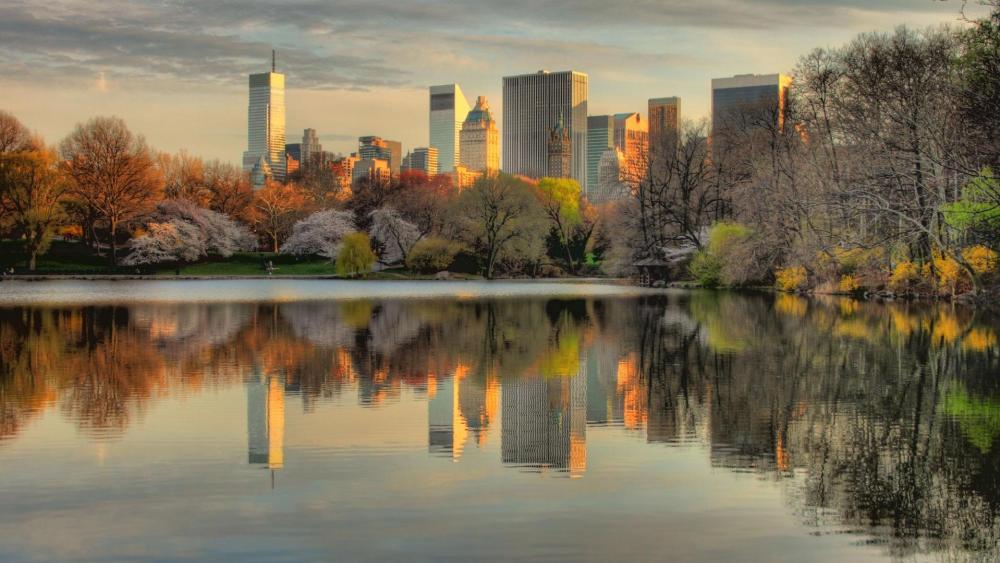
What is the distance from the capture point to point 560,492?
10117 millimetres

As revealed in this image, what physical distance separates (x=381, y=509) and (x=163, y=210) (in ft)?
278

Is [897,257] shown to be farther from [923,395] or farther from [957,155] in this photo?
[923,395]

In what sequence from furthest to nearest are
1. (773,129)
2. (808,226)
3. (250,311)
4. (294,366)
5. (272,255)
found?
1. (272,255)
2. (773,129)
3. (808,226)
4. (250,311)
5. (294,366)

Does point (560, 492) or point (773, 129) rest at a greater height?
point (773, 129)

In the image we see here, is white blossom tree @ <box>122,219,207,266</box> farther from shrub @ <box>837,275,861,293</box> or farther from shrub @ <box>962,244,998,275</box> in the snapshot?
shrub @ <box>962,244,998,275</box>

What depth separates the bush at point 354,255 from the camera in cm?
7938

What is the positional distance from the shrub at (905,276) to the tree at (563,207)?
44334 millimetres

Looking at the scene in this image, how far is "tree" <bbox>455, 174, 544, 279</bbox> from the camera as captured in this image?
82812 millimetres

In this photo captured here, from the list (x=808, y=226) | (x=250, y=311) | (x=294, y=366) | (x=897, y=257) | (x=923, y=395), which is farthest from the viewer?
(x=808, y=226)

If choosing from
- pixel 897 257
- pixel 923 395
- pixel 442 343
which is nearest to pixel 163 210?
pixel 897 257

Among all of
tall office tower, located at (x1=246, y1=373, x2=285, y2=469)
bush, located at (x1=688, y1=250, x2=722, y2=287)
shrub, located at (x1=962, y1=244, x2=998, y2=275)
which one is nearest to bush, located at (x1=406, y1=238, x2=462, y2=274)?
bush, located at (x1=688, y1=250, x2=722, y2=287)

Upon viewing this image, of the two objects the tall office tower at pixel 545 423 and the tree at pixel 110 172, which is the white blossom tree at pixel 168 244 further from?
the tall office tower at pixel 545 423

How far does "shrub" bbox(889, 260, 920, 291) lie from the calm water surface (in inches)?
791

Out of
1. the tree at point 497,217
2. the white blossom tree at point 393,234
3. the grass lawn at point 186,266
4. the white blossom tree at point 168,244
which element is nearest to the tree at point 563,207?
the tree at point 497,217
